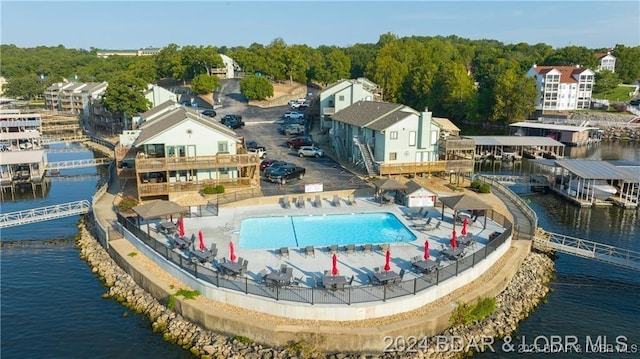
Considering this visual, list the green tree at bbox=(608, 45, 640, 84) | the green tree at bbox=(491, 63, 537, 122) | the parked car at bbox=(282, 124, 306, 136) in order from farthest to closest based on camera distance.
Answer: the green tree at bbox=(608, 45, 640, 84) < the green tree at bbox=(491, 63, 537, 122) < the parked car at bbox=(282, 124, 306, 136)

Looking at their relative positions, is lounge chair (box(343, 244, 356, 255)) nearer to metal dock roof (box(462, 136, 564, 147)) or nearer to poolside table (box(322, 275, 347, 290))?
poolside table (box(322, 275, 347, 290))

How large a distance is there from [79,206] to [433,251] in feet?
103

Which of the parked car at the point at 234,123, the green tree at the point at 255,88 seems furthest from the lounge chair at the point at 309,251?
the green tree at the point at 255,88

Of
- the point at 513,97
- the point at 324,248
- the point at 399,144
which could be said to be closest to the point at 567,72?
the point at 513,97

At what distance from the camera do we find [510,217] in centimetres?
3516

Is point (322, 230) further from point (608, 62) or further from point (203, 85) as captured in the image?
point (608, 62)

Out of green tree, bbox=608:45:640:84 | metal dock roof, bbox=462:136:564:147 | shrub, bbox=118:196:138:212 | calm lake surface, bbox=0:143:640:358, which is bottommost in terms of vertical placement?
calm lake surface, bbox=0:143:640:358

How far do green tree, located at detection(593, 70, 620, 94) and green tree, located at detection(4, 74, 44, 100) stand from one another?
156306 millimetres

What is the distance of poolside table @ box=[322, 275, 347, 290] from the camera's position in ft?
72.2

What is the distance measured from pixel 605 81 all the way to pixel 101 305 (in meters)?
121

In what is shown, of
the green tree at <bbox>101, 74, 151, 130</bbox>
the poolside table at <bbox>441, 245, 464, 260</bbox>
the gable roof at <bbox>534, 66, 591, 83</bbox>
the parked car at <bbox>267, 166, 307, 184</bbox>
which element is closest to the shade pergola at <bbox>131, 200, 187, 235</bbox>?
the parked car at <bbox>267, 166, 307, 184</bbox>

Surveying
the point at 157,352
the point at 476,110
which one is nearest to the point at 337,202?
the point at 157,352

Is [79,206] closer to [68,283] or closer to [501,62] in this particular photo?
[68,283]

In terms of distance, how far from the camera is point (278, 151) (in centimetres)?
5609
